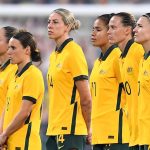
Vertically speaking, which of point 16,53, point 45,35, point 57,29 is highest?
point 45,35

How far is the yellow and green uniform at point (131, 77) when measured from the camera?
10.9 m

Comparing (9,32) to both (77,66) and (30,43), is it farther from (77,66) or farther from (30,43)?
(77,66)

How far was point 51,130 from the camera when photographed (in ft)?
37.6

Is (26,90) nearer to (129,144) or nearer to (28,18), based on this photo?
Result: (129,144)

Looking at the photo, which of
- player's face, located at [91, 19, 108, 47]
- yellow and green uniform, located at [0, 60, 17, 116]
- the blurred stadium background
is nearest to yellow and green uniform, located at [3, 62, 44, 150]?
yellow and green uniform, located at [0, 60, 17, 116]

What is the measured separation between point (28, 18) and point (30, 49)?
350 inches

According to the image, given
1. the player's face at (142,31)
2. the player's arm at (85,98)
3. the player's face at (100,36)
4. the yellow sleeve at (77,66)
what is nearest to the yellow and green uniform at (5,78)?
the yellow sleeve at (77,66)

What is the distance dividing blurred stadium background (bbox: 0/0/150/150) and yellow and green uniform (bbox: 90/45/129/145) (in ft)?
21.4

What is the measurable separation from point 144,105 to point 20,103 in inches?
58.8

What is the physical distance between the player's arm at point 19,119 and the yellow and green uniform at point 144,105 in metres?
1.28

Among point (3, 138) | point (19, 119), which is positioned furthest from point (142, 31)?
point (3, 138)

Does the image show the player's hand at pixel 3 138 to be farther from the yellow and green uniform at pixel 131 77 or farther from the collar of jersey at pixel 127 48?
the collar of jersey at pixel 127 48

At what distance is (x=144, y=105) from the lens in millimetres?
10445

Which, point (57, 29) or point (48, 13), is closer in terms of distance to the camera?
point (57, 29)
